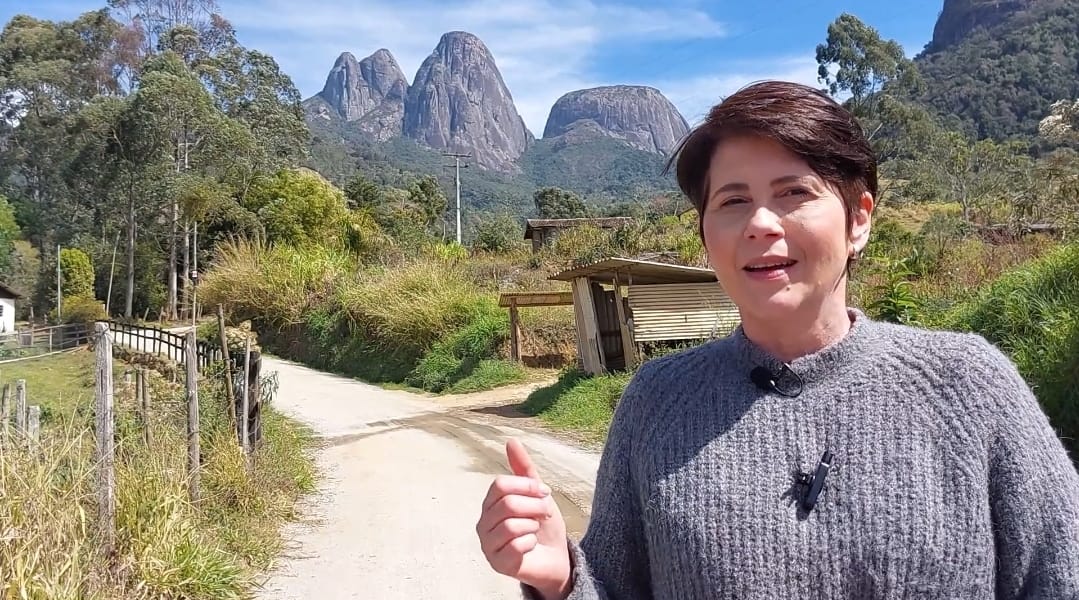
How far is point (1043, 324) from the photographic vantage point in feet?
20.1

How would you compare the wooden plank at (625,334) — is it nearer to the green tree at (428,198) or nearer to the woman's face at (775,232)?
the woman's face at (775,232)

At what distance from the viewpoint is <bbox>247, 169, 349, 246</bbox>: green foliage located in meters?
29.8

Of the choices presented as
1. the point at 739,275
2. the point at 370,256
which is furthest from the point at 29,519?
the point at 370,256

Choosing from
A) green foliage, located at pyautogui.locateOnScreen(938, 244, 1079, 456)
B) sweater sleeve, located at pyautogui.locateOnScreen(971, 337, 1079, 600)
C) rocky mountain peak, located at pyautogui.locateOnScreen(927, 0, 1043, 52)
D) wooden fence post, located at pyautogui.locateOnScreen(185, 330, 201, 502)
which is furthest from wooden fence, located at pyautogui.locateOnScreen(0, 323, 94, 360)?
rocky mountain peak, located at pyautogui.locateOnScreen(927, 0, 1043, 52)

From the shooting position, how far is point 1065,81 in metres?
54.2

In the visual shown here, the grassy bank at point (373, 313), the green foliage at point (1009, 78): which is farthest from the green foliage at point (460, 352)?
the green foliage at point (1009, 78)

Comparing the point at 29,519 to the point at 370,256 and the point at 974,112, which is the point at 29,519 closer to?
the point at 370,256

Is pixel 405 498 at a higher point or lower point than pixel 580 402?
lower

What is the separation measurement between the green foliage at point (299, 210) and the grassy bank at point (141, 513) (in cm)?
2301

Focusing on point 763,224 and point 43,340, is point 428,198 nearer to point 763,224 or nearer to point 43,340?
point 43,340

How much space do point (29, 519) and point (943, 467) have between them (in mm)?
3918

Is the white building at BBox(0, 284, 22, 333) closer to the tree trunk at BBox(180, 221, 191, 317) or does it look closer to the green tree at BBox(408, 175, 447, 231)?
the tree trunk at BBox(180, 221, 191, 317)

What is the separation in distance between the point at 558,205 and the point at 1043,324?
4725 cm

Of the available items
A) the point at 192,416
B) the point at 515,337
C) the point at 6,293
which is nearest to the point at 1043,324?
the point at 192,416
